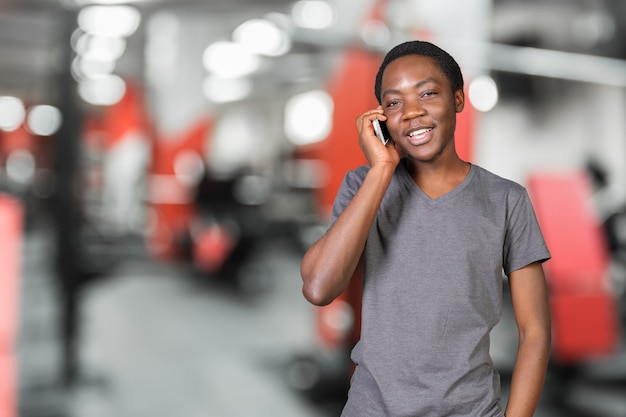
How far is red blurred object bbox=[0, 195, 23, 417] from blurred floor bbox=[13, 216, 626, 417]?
970 mm

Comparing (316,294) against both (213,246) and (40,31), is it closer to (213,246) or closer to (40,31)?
(213,246)

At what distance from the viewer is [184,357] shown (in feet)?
13.6

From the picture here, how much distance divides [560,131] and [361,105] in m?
3.97

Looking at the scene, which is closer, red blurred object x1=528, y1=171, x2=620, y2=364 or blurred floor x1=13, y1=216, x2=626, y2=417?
red blurred object x1=528, y1=171, x2=620, y2=364

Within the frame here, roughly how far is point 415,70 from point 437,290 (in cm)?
26

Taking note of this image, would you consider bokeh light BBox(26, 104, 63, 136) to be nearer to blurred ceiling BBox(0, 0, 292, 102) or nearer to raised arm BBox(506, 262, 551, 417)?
blurred ceiling BBox(0, 0, 292, 102)

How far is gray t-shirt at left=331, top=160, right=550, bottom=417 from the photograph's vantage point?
739 mm

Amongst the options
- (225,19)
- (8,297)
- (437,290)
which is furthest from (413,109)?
(225,19)

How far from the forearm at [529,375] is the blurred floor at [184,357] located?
3.28ft

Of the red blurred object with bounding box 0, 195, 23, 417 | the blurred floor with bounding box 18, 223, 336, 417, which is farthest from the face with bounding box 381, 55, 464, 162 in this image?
the blurred floor with bounding box 18, 223, 336, 417

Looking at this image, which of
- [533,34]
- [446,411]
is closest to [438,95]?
[446,411]

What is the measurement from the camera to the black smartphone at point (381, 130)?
748 mm

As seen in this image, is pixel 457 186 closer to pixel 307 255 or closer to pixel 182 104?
pixel 307 255

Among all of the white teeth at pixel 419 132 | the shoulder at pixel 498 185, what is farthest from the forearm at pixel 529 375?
the white teeth at pixel 419 132
